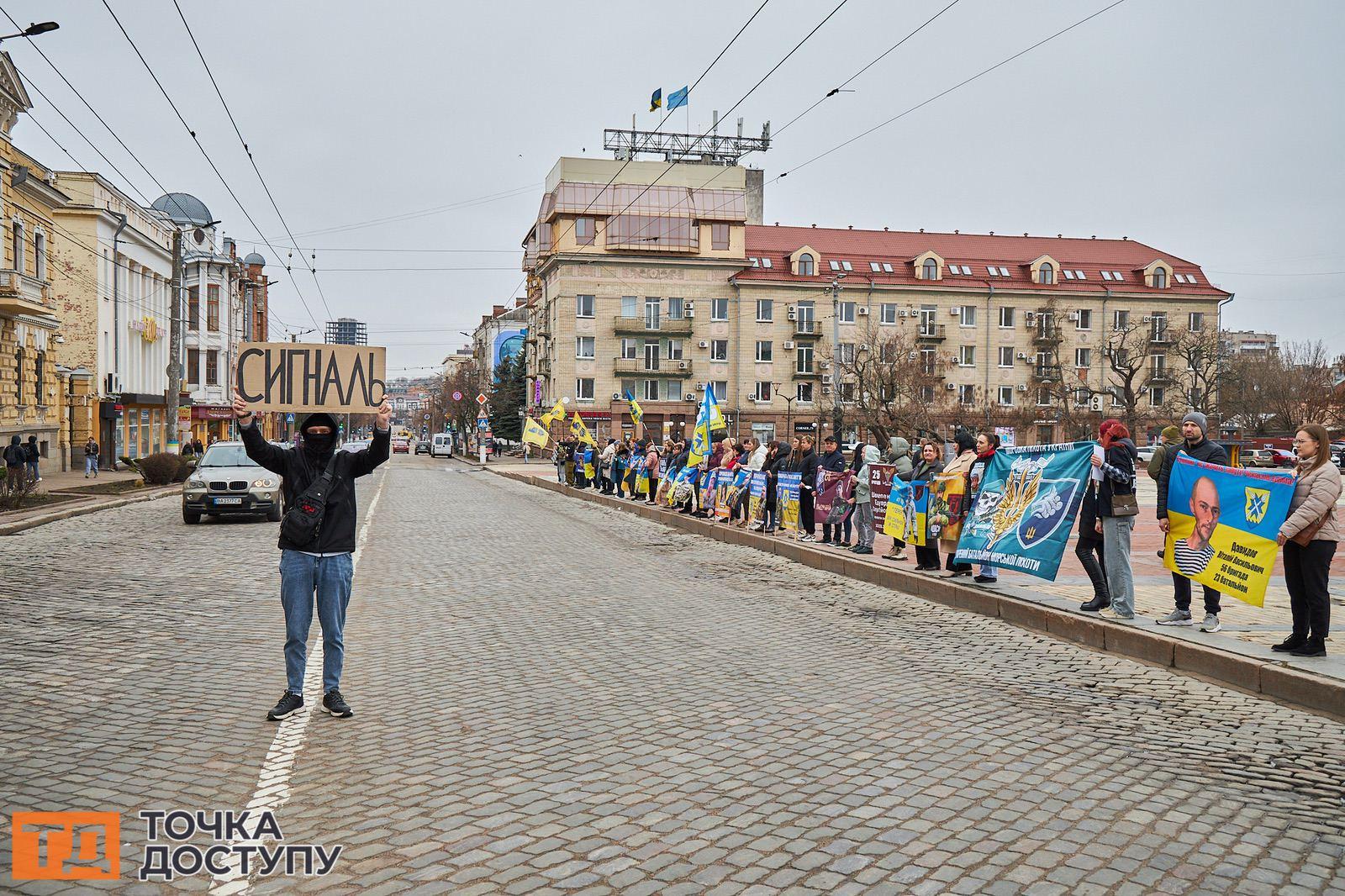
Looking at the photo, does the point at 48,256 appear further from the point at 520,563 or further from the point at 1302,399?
the point at 1302,399

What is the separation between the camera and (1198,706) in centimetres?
729

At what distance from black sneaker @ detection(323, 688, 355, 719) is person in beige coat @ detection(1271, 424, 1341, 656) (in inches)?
270

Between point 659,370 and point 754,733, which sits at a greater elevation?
point 659,370

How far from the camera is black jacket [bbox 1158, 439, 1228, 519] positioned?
9672 millimetres

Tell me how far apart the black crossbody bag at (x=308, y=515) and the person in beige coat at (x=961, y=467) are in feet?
26.1

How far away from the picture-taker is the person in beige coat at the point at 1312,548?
7.98 metres

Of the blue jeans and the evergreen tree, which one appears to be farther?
the evergreen tree

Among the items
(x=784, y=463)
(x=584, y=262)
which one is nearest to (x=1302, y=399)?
(x=584, y=262)

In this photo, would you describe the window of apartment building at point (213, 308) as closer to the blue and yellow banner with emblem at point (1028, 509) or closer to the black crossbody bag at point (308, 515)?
the blue and yellow banner with emblem at point (1028, 509)

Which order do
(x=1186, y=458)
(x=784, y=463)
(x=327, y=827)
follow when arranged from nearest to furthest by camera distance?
(x=327, y=827) → (x=1186, y=458) → (x=784, y=463)

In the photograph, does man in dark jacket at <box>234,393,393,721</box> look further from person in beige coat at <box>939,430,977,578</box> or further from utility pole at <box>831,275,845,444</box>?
utility pole at <box>831,275,845,444</box>

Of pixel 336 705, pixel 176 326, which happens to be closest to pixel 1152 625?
pixel 336 705

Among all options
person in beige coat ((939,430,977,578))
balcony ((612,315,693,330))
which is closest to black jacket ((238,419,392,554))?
person in beige coat ((939,430,977,578))

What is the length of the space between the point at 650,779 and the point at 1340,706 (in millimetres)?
4761
